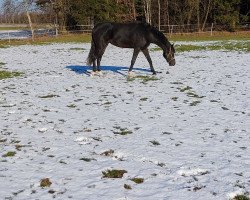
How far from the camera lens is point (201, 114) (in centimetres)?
894

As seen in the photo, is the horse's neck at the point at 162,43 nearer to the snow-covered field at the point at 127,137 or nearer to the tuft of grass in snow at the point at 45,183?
the snow-covered field at the point at 127,137

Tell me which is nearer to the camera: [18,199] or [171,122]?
[18,199]

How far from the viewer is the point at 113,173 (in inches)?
219

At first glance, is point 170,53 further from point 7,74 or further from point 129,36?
point 7,74

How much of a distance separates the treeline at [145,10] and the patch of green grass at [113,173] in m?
45.6

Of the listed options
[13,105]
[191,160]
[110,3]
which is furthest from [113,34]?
[110,3]

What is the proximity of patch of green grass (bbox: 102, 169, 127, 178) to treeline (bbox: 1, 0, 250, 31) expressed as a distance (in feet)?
150

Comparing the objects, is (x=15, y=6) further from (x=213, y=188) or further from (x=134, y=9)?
(x=213, y=188)

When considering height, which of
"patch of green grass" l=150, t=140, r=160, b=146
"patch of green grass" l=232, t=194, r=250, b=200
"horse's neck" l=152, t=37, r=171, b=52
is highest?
"horse's neck" l=152, t=37, r=171, b=52

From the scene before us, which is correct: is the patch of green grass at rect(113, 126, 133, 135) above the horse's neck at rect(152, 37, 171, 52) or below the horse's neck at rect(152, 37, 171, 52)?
below

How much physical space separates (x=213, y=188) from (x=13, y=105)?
697 cm

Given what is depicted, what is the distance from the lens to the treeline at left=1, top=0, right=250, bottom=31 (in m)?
49.5

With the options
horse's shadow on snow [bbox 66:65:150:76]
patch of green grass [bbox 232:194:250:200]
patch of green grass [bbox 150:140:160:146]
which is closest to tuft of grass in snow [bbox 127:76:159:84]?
horse's shadow on snow [bbox 66:65:150:76]

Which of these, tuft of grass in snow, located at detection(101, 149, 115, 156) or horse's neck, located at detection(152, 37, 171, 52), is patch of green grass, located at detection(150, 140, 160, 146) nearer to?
tuft of grass in snow, located at detection(101, 149, 115, 156)
